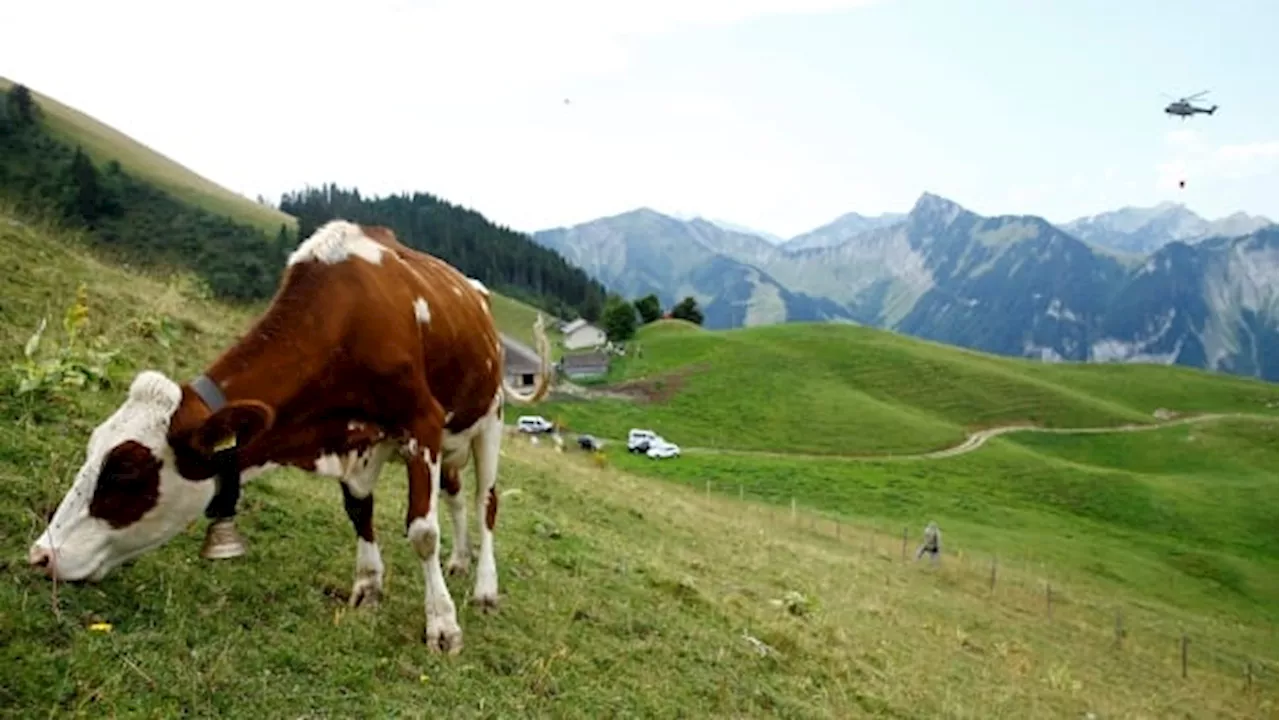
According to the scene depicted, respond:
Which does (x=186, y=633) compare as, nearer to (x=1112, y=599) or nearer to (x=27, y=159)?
(x=1112, y=599)

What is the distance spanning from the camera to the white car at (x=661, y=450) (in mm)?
59219

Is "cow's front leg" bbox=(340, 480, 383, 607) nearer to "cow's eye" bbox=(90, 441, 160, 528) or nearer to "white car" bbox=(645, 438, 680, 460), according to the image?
"cow's eye" bbox=(90, 441, 160, 528)

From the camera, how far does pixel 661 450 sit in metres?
59.8

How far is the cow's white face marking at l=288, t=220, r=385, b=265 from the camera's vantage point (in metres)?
6.45

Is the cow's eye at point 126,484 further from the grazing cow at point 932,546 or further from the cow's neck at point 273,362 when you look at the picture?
the grazing cow at point 932,546

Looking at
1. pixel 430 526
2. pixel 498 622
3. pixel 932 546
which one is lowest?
pixel 932 546

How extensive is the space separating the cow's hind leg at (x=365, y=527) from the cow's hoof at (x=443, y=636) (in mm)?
648

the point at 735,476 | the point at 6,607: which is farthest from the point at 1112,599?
the point at 6,607

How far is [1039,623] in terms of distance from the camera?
79.8 feet

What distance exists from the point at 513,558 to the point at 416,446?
14.1ft

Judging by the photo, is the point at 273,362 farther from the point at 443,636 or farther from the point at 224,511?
the point at 443,636

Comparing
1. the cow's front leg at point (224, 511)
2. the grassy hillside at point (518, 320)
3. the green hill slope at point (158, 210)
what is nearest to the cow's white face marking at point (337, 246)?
the cow's front leg at point (224, 511)

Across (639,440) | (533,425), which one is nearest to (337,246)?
(533,425)

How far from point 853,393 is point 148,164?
353 ft
